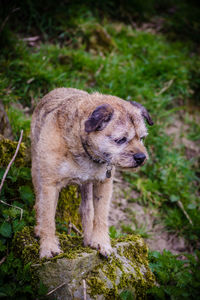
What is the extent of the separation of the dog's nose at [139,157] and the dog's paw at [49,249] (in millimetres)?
1262

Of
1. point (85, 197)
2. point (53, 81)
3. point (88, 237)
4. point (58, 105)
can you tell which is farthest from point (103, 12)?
point (88, 237)

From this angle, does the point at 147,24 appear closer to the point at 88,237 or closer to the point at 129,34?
the point at 129,34

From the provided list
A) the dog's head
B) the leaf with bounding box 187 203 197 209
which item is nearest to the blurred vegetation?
the leaf with bounding box 187 203 197 209

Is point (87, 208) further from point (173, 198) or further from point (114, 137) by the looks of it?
point (173, 198)

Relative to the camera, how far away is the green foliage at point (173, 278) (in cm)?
300

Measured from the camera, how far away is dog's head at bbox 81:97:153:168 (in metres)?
3.12

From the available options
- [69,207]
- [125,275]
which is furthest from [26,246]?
[69,207]

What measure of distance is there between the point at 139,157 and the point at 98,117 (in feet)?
1.98

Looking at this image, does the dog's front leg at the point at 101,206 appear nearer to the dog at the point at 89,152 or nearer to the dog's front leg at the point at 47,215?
the dog at the point at 89,152

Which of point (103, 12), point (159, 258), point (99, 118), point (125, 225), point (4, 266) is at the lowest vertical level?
point (125, 225)

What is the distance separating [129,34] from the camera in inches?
326

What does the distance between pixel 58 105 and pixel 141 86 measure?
3580 millimetres

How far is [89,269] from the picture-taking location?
3020 mm

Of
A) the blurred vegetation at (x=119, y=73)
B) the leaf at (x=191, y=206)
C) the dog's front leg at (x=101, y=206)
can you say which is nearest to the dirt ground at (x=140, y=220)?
the blurred vegetation at (x=119, y=73)
